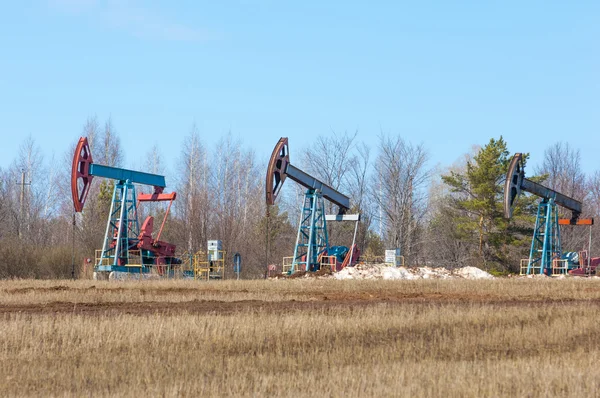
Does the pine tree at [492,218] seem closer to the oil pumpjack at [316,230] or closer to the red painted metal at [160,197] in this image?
the oil pumpjack at [316,230]

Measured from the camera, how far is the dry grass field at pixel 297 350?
855 cm

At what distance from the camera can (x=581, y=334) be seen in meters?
13.2

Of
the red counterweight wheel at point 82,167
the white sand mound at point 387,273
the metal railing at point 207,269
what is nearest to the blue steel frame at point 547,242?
the white sand mound at point 387,273

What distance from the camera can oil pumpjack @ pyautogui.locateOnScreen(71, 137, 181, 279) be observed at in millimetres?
33844

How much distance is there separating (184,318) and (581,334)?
21.1 ft

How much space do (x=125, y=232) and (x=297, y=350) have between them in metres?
25.6

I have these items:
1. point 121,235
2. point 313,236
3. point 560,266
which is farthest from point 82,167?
point 560,266

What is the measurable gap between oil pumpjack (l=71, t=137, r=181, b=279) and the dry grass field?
15446 mm

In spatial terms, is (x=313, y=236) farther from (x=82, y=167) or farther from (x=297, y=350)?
(x=297, y=350)

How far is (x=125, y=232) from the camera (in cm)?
3588

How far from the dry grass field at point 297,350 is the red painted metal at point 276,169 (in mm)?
15346

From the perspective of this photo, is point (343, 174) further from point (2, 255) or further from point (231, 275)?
point (2, 255)

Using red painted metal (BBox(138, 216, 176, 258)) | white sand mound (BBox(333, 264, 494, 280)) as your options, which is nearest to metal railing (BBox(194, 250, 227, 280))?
red painted metal (BBox(138, 216, 176, 258))

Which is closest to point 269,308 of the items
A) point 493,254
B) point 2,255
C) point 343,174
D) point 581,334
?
point 581,334
